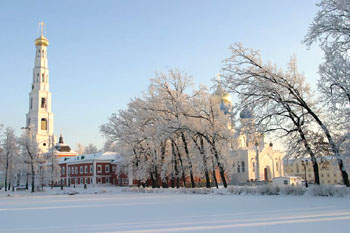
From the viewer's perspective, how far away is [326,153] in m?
24.1

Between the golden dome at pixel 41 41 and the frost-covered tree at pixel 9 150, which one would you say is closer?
the frost-covered tree at pixel 9 150

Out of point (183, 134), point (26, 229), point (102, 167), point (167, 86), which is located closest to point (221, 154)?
point (183, 134)

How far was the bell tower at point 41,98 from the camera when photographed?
105 metres

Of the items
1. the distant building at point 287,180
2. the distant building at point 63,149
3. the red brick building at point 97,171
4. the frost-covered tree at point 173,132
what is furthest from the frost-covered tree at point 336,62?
the distant building at point 63,149

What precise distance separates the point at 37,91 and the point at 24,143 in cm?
5425

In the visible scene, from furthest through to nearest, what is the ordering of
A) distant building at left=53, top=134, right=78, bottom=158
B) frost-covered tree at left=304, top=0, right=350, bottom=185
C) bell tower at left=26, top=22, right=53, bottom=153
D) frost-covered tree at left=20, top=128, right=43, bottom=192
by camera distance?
bell tower at left=26, top=22, right=53, bottom=153 → distant building at left=53, top=134, right=78, bottom=158 → frost-covered tree at left=20, top=128, right=43, bottom=192 → frost-covered tree at left=304, top=0, right=350, bottom=185

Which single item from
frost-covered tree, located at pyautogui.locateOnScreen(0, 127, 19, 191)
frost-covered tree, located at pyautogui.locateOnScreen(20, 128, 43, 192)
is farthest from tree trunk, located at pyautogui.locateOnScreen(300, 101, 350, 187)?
frost-covered tree, located at pyautogui.locateOnScreen(0, 127, 19, 191)

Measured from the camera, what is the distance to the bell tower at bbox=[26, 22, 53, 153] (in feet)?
345

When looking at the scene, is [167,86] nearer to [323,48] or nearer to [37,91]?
[323,48]

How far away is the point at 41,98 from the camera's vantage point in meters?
106

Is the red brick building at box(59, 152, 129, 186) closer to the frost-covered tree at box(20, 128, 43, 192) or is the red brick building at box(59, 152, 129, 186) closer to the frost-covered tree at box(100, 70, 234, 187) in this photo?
the frost-covered tree at box(20, 128, 43, 192)

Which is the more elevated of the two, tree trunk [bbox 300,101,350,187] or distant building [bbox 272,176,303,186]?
tree trunk [bbox 300,101,350,187]

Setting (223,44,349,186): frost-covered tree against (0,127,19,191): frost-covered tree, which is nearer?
(223,44,349,186): frost-covered tree

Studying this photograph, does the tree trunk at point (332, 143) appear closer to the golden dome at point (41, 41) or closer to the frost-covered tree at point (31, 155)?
the frost-covered tree at point (31, 155)
